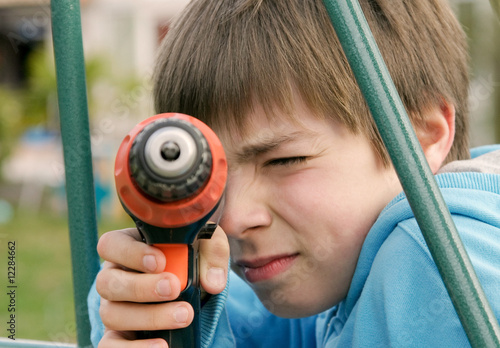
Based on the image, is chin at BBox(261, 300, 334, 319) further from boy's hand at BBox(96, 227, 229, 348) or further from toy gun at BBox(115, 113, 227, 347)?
toy gun at BBox(115, 113, 227, 347)

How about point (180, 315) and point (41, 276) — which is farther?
point (41, 276)

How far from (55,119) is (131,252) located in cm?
441

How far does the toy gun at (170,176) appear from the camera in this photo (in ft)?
1.62

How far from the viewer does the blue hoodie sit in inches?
23.0

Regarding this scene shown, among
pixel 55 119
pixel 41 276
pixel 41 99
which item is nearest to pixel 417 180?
pixel 41 276

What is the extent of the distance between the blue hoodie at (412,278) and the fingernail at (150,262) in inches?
7.2

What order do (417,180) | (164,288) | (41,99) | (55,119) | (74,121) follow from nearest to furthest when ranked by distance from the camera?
(417,180), (164,288), (74,121), (55,119), (41,99)

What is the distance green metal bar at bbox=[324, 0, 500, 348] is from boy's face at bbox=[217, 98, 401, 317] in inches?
12.4

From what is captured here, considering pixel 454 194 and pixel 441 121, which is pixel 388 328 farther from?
A: pixel 441 121

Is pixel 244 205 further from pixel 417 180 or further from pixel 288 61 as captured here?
pixel 417 180

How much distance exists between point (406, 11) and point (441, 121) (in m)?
0.18

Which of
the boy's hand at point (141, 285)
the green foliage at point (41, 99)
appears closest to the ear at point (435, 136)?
the boy's hand at point (141, 285)

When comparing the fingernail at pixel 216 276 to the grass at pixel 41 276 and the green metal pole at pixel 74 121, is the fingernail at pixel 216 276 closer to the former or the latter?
the green metal pole at pixel 74 121

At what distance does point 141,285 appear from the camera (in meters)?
0.62
